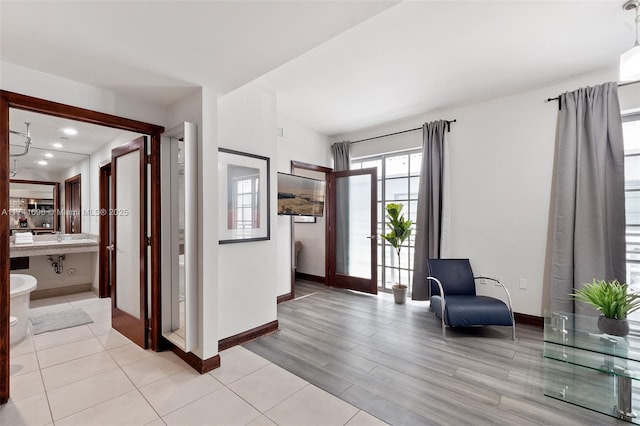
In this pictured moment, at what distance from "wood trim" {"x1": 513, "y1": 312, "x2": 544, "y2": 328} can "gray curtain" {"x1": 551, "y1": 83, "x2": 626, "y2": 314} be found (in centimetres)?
33

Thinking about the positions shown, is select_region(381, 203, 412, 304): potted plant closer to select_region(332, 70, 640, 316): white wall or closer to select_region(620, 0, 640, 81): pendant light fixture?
select_region(332, 70, 640, 316): white wall

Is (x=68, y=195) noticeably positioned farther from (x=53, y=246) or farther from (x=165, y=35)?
(x=165, y=35)

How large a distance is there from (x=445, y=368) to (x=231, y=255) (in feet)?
7.34

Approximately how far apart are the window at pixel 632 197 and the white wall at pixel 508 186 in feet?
1.16

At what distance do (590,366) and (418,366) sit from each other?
1179 mm

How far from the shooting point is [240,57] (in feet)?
6.79

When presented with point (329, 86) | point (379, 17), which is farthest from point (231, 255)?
point (379, 17)

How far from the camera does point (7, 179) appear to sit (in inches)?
81.2

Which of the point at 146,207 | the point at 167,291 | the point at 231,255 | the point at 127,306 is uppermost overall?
the point at 146,207

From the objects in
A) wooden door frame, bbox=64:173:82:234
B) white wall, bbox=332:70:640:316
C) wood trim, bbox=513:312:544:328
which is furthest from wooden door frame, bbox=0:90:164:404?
wood trim, bbox=513:312:544:328

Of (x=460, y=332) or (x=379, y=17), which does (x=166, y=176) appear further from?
(x=460, y=332)

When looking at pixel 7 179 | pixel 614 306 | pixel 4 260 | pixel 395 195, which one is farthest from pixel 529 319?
pixel 7 179

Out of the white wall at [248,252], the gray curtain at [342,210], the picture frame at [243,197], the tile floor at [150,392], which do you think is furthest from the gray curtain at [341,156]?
the tile floor at [150,392]

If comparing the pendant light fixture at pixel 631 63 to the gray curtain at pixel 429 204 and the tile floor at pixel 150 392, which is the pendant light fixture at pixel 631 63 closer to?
the gray curtain at pixel 429 204
